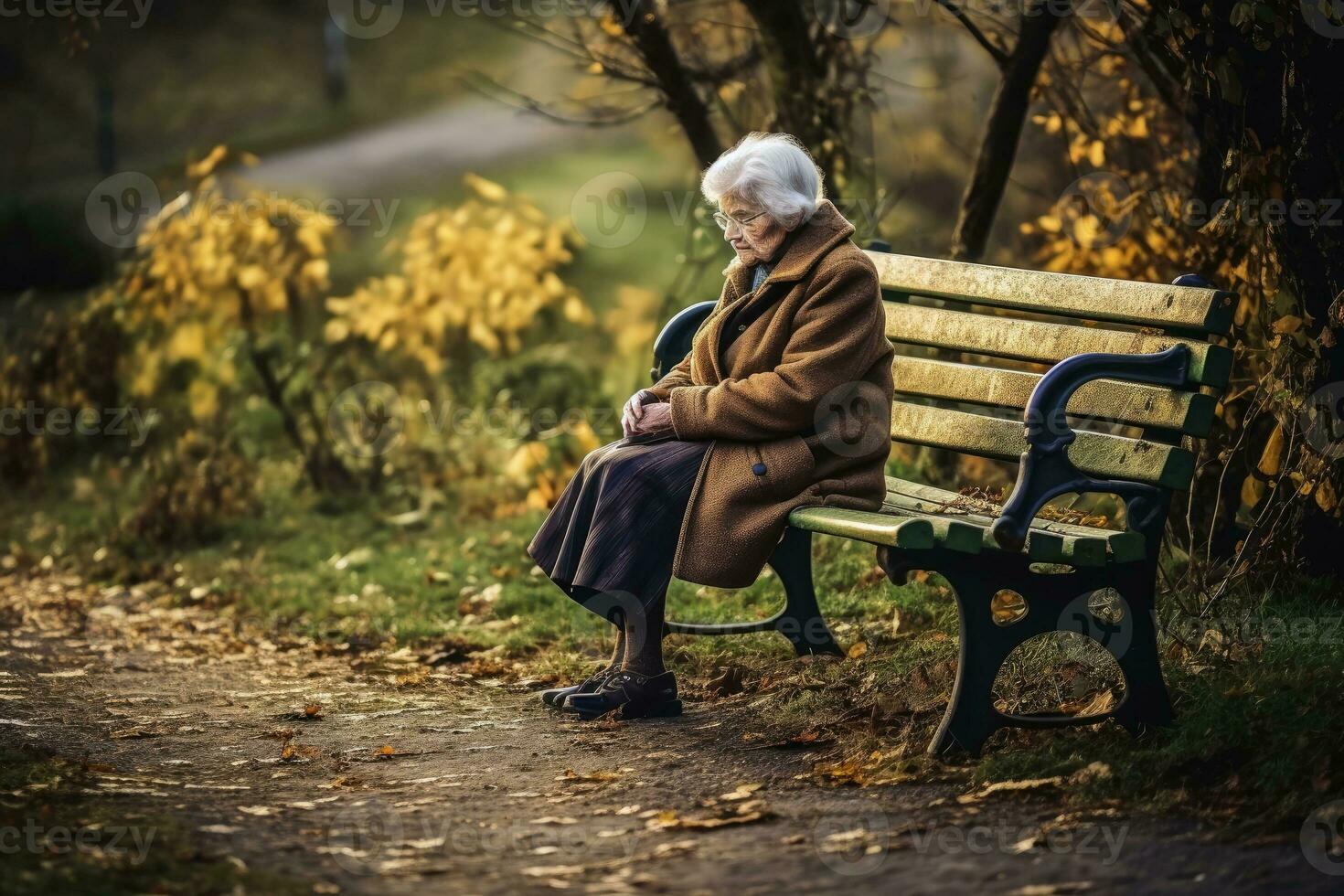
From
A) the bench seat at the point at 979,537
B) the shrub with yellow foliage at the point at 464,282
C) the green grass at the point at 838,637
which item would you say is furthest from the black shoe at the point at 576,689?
the shrub with yellow foliage at the point at 464,282

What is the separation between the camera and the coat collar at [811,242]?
4609 mm

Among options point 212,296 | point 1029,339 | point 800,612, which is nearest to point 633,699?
point 800,612

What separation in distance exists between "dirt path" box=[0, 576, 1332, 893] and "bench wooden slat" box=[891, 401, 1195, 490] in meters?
0.93

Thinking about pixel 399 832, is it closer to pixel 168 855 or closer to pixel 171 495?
pixel 168 855

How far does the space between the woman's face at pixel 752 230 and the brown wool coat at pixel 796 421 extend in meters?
0.08

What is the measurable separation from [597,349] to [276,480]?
378cm

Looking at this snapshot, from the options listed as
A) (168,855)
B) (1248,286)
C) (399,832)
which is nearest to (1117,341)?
(1248,286)

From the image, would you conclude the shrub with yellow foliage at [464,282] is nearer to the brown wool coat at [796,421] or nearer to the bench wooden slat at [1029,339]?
the bench wooden slat at [1029,339]

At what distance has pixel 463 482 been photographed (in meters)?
8.56

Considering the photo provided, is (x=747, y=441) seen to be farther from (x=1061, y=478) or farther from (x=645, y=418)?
Answer: (x=1061, y=478)

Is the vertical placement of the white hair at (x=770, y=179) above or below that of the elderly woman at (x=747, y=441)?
above

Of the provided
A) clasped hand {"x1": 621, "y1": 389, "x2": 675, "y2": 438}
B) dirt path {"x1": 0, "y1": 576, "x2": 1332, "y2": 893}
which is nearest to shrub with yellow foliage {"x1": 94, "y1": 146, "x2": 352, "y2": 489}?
dirt path {"x1": 0, "y1": 576, "x2": 1332, "y2": 893}

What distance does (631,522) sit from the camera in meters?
4.59

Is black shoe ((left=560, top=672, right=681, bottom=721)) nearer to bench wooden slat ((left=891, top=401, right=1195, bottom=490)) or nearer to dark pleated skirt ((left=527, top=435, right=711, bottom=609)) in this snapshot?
dark pleated skirt ((left=527, top=435, right=711, bottom=609))
